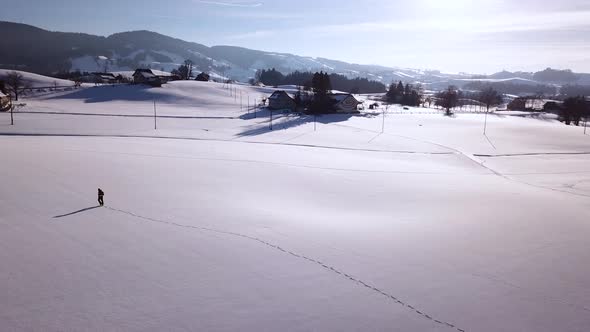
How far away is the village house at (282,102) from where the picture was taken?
186 ft

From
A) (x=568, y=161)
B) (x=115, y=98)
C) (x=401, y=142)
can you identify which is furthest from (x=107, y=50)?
(x=568, y=161)

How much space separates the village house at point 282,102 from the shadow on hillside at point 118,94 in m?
19.1

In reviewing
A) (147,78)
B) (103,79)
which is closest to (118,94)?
(147,78)

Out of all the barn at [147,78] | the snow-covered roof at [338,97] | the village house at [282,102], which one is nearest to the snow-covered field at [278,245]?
the village house at [282,102]

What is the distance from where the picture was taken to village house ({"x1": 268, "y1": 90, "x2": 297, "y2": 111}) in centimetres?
5678

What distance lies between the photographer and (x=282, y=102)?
187 ft

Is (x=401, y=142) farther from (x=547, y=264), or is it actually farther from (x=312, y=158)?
(x=547, y=264)

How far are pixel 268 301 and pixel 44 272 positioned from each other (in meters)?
4.43

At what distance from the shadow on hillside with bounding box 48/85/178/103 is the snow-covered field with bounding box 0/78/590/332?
135ft

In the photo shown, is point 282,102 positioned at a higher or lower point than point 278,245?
higher

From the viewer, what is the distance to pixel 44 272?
6.64 meters

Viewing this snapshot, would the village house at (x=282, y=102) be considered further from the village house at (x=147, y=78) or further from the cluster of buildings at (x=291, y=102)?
the village house at (x=147, y=78)

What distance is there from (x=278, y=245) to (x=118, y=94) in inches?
2515

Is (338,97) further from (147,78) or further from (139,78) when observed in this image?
(139,78)
